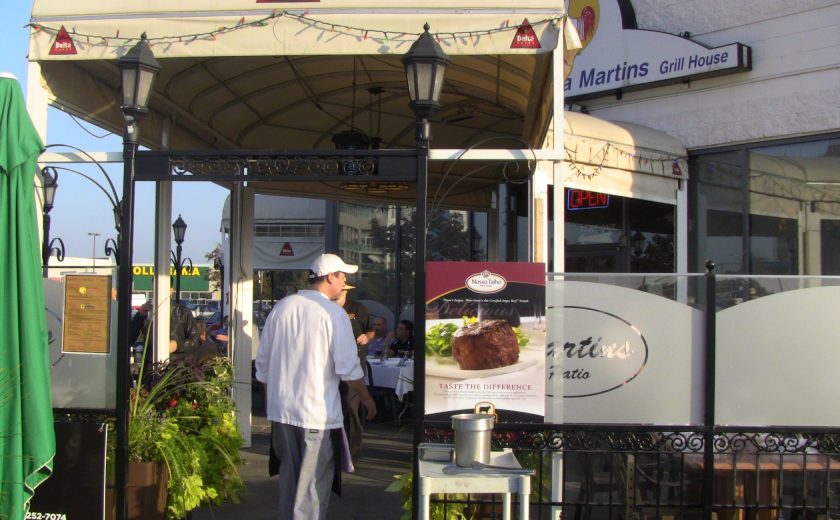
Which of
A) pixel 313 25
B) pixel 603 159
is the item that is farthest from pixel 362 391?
pixel 603 159

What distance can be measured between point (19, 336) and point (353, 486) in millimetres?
3471

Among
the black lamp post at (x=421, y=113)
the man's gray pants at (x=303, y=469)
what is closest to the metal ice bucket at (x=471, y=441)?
the black lamp post at (x=421, y=113)

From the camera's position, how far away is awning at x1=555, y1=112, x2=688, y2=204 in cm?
770

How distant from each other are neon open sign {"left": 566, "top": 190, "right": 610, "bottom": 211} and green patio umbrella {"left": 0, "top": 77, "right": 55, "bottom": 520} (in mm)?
7153

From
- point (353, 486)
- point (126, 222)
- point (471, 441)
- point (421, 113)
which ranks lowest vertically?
point (353, 486)

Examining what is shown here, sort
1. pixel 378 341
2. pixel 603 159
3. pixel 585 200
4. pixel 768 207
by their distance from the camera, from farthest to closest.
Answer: pixel 378 341 < pixel 585 200 < pixel 768 207 < pixel 603 159

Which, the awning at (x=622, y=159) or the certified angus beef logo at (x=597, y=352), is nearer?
the certified angus beef logo at (x=597, y=352)

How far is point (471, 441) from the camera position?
13.0ft

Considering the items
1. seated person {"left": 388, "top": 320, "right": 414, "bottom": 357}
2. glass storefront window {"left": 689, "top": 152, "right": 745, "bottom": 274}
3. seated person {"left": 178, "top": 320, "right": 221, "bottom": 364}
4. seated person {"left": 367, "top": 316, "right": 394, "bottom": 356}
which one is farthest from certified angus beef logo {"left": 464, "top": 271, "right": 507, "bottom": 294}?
seated person {"left": 367, "top": 316, "right": 394, "bottom": 356}

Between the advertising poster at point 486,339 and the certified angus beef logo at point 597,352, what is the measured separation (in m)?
0.19

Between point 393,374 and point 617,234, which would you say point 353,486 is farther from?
point 617,234

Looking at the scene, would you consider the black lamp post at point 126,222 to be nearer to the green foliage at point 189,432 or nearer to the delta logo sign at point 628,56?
the green foliage at point 189,432

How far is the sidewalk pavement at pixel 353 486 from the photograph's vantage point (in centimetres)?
633

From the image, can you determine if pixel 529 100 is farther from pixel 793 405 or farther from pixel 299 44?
pixel 793 405
